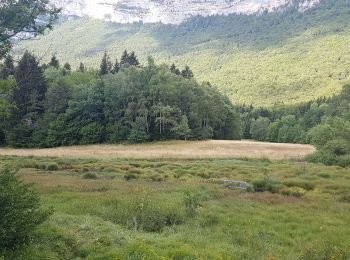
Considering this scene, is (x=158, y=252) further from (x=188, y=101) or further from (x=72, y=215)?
(x=188, y=101)

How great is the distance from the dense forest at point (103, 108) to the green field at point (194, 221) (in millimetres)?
52180

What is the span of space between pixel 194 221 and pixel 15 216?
905 centimetres

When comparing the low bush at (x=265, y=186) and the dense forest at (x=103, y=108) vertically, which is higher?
the dense forest at (x=103, y=108)

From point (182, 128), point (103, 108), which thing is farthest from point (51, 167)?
point (103, 108)

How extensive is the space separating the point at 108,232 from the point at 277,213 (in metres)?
9.69

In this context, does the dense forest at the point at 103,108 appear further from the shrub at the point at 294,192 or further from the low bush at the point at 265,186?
the shrub at the point at 294,192

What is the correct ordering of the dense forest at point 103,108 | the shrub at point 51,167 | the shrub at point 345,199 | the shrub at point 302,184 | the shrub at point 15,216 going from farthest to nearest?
the dense forest at point 103,108
the shrub at point 51,167
the shrub at point 302,184
the shrub at point 345,199
the shrub at point 15,216

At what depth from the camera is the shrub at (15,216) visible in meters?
12.6

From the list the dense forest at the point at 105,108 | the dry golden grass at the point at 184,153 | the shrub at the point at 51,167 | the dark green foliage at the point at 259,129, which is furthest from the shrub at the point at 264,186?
the dark green foliage at the point at 259,129

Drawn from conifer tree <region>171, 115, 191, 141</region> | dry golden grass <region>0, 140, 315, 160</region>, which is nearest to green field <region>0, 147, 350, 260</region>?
dry golden grass <region>0, 140, 315, 160</region>

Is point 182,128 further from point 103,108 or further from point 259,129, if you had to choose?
point 259,129

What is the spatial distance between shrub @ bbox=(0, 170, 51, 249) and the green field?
0.48m

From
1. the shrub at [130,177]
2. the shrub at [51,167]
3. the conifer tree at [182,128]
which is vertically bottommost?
the shrub at [130,177]

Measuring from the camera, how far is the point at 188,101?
92375 mm
